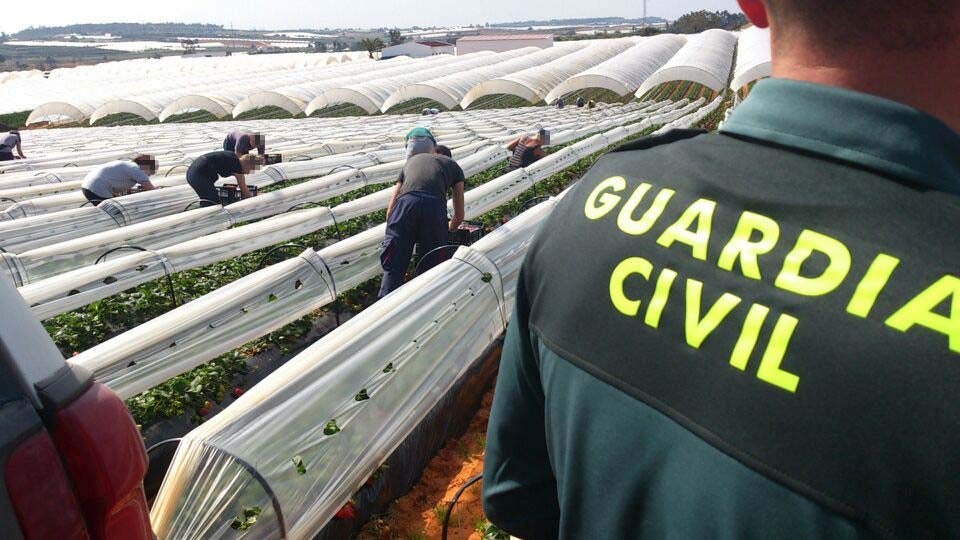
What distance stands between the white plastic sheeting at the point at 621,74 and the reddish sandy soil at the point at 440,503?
91.9ft

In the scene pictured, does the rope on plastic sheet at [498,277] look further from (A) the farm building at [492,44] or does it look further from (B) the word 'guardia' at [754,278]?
(A) the farm building at [492,44]

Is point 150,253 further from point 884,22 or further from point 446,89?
point 446,89

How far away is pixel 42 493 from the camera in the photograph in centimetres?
152

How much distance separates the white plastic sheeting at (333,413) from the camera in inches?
119

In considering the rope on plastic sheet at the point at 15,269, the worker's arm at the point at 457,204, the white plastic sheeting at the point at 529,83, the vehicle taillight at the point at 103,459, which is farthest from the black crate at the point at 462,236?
the white plastic sheeting at the point at 529,83

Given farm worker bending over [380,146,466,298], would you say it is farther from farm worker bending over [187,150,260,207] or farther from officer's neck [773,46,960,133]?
officer's neck [773,46,960,133]

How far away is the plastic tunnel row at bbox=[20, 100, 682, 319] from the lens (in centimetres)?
558

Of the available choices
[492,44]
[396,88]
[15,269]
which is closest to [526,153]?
[15,269]

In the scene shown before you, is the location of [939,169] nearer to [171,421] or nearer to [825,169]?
[825,169]

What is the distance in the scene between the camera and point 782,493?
0.85m

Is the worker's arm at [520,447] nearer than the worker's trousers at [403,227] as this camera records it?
Yes

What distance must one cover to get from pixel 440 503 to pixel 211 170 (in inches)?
282

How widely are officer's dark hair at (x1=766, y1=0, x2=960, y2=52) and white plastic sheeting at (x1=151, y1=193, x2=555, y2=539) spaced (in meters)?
3.01

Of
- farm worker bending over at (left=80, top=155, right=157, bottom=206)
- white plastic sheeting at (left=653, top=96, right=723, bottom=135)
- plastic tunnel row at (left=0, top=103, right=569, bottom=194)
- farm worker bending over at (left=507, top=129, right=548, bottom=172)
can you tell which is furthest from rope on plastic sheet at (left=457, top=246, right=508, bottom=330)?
white plastic sheeting at (left=653, top=96, right=723, bottom=135)
